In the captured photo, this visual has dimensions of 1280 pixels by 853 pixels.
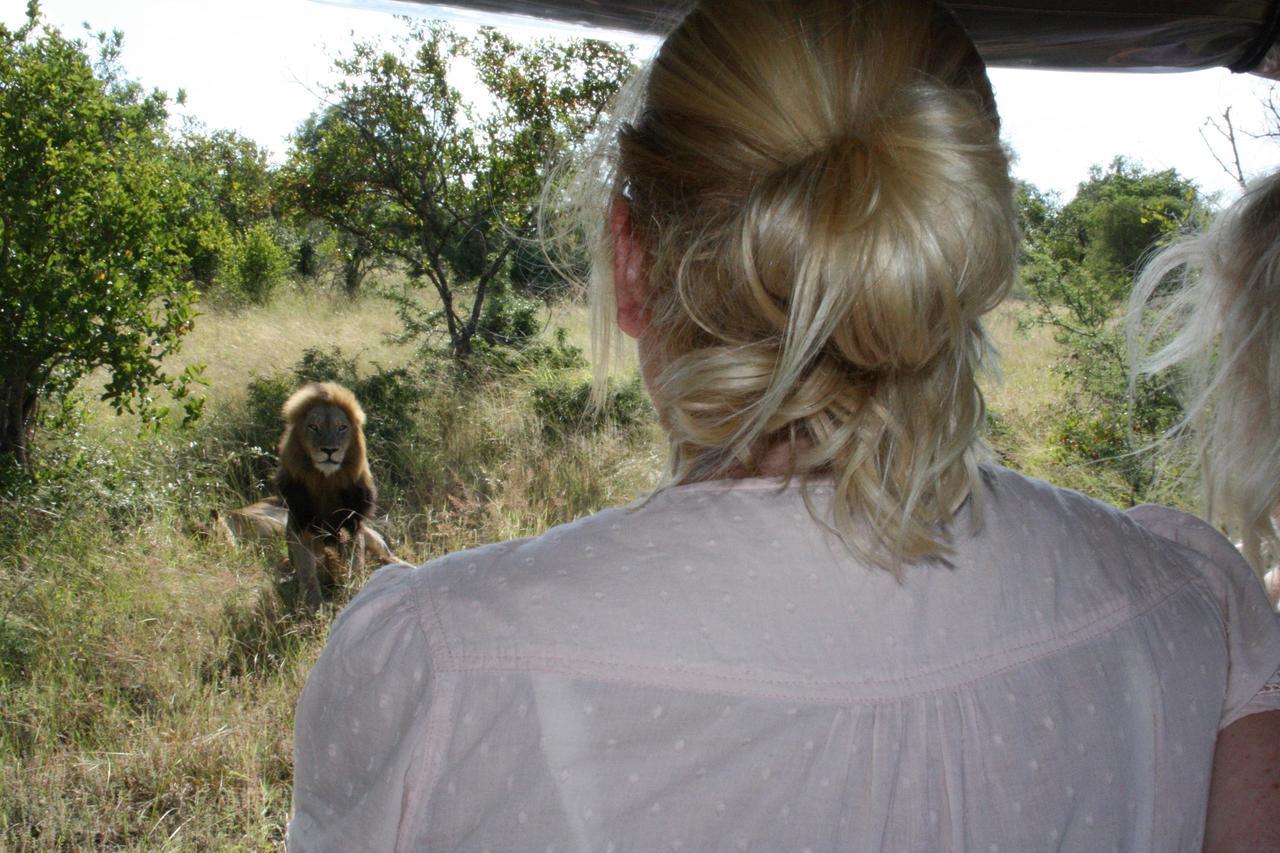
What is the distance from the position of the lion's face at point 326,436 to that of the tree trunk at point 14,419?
1301mm

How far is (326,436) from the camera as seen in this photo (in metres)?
5.22

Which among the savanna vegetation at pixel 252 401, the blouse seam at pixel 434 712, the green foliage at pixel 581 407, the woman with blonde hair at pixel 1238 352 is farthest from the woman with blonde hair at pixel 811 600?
the green foliage at pixel 581 407

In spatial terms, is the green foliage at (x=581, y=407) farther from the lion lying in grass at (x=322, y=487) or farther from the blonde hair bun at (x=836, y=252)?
the blonde hair bun at (x=836, y=252)

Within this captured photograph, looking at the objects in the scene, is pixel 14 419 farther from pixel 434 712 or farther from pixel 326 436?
pixel 434 712

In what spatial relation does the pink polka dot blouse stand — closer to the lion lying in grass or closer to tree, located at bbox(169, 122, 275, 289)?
the lion lying in grass

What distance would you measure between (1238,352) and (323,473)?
15.1ft

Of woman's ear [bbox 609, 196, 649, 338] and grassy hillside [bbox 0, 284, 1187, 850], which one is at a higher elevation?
woman's ear [bbox 609, 196, 649, 338]

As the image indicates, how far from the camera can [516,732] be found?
0.76 meters

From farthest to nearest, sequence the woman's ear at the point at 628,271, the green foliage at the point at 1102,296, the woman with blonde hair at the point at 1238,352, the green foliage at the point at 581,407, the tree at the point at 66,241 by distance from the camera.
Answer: the green foliage at the point at 581,407, the green foliage at the point at 1102,296, the tree at the point at 66,241, the woman with blonde hair at the point at 1238,352, the woman's ear at the point at 628,271

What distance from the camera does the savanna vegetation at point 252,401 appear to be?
3.05 meters

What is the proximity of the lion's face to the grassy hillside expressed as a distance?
19.3 inches

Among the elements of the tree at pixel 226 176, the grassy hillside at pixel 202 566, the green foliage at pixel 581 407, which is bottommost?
the grassy hillside at pixel 202 566

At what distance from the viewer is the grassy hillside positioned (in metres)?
2.77

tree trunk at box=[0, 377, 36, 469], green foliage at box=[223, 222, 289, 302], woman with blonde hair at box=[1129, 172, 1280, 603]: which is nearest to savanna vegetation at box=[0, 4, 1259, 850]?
tree trunk at box=[0, 377, 36, 469]
